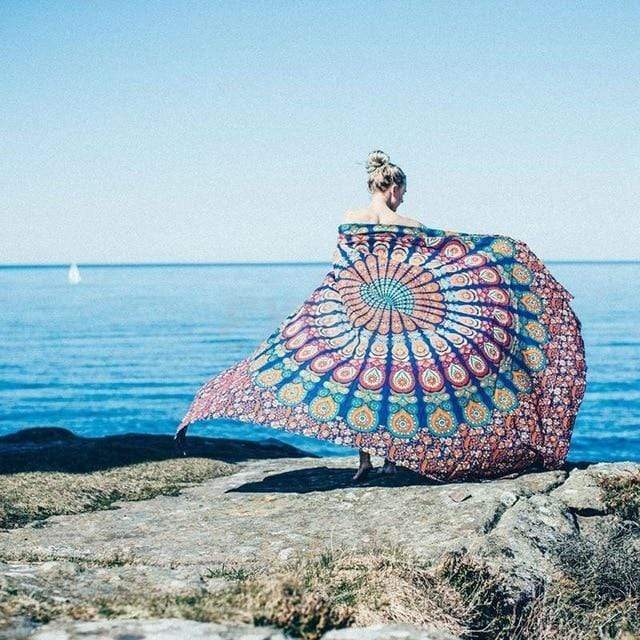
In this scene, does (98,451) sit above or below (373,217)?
below

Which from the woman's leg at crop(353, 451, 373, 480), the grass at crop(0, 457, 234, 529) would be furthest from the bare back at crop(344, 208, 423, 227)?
the grass at crop(0, 457, 234, 529)

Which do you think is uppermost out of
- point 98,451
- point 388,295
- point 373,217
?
point 373,217

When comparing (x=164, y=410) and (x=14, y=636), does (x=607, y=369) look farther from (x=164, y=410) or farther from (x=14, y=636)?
(x=14, y=636)

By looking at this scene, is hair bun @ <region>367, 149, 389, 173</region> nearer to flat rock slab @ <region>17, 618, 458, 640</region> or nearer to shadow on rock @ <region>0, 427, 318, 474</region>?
shadow on rock @ <region>0, 427, 318, 474</region>

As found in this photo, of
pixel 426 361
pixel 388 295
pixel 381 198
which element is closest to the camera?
pixel 426 361

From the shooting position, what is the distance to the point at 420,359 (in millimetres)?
7641

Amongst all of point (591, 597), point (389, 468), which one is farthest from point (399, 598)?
point (389, 468)

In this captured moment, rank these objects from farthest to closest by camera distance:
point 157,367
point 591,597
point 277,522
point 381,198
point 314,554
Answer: point 157,367 → point 381,198 → point 277,522 → point 314,554 → point 591,597

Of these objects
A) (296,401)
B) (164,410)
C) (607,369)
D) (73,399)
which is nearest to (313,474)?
(296,401)

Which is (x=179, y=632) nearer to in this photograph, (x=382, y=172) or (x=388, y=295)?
(x=388, y=295)

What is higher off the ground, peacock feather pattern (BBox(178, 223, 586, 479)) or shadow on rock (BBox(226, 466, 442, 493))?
peacock feather pattern (BBox(178, 223, 586, 479))

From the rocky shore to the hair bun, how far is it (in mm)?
2836

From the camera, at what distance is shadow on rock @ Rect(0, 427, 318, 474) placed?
32.1 ft

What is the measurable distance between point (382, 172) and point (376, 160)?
149 millimetres
